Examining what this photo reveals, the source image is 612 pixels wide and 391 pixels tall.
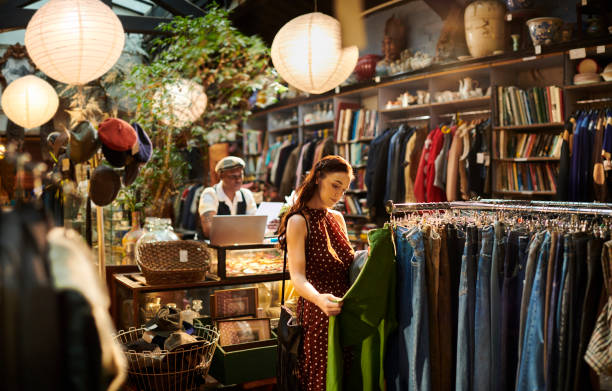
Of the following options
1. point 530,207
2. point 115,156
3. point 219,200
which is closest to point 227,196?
point 219,200

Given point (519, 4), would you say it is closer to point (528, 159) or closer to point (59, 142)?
point (528, 159)

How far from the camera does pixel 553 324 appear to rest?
5.49 ft

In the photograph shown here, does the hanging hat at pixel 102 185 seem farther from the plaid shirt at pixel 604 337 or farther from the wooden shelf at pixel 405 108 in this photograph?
the wooden shelf at pixel 405 108

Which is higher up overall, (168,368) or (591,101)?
(591,101)

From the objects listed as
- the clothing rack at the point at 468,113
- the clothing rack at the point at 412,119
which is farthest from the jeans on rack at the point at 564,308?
the clothing rack at the point at 412,119

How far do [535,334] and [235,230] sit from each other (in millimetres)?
1831

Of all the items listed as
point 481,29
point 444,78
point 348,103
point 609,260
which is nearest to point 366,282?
point 609,260

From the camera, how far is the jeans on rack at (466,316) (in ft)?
6.14

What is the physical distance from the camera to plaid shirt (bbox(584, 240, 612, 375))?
149 centimetres

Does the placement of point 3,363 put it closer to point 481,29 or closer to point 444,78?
point 481,29

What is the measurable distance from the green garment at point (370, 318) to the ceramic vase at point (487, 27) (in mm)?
3533

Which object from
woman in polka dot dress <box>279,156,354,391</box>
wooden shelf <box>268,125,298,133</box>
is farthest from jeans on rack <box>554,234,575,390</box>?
wooden shelf <box>268,125,298,133</box>

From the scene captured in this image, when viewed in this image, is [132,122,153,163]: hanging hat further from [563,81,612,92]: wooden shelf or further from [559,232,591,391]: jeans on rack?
[563,81,612,92]: wooden shelf

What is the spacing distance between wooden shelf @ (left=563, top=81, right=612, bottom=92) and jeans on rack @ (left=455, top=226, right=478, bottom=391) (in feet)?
9.76
